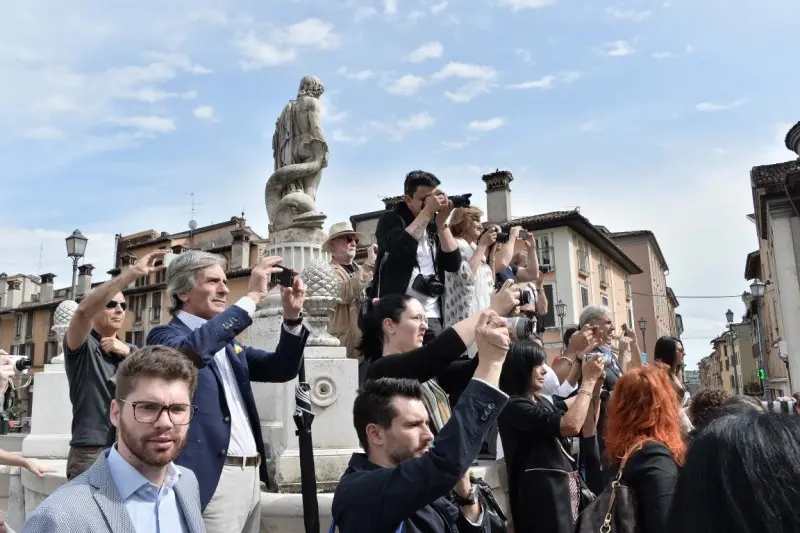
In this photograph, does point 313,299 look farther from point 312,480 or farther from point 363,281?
point 312,480

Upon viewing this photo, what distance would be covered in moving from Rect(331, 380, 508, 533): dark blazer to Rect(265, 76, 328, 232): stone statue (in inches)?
193

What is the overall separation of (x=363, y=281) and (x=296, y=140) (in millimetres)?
1937

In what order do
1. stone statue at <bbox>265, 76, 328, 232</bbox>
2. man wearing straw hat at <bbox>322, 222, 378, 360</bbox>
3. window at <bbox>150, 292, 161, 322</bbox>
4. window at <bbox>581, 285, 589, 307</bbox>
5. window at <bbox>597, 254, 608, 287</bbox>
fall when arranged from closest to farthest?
1. man wearing straw hat at <bbox>322, 222, 378, 360</bbox>
2. stone statue at <bbox>265, 76, 328, 232</bbox>
3. window at <bbox>581, 285, 589, 307</bbox>
4. window at <bbox>597, 254, 608, 287</bbox>
5. window at <bbox>150, 292, 161, 322</bbox>

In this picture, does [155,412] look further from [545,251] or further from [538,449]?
[545,251]

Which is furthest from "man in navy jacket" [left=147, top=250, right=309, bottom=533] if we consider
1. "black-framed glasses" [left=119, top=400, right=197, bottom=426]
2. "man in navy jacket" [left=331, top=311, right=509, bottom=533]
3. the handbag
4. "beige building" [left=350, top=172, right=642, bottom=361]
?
"beige building" [left=350, top=172, right=642, bottom=361]

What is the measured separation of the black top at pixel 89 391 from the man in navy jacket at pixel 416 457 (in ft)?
6.97

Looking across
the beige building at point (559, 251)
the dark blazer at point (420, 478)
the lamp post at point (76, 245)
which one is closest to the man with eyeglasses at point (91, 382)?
the dark blazer at point (420, 478)

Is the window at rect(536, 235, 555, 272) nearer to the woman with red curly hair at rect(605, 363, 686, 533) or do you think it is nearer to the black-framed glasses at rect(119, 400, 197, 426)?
the woman with red curly hair at rect(605, 363, 686, 533)

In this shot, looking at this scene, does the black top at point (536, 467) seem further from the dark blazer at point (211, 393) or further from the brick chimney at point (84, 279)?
the brick chimney at point (84, 279)

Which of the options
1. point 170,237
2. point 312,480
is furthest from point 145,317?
point 312,480

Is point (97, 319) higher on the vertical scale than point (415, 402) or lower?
higher

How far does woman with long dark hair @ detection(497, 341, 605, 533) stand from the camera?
3537mm

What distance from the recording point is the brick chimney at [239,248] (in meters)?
44.7

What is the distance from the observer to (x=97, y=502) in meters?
1.81
